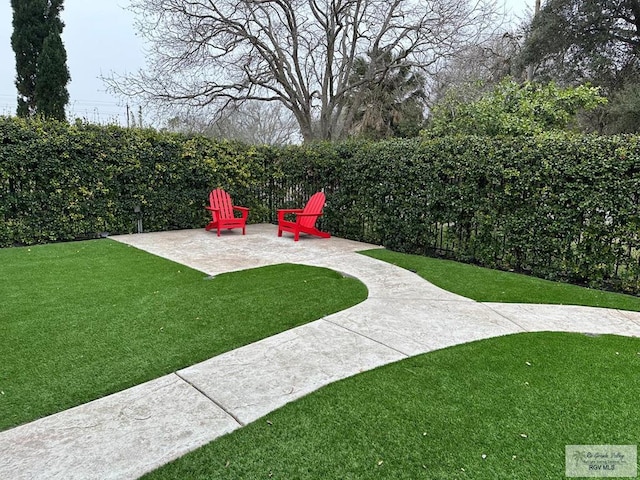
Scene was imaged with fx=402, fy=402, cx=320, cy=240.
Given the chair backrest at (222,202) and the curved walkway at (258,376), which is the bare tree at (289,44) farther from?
the curved walkway at (258,376)

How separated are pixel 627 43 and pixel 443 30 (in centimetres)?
548

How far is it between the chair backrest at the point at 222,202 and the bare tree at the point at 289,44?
20.7ft

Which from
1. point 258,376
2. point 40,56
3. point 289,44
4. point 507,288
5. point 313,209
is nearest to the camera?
point 258,376

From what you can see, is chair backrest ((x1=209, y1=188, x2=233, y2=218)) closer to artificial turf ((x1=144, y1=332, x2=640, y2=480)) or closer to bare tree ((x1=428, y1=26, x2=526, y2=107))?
artificial turf ((x1=144, y1=332, x2=640, y2=480))

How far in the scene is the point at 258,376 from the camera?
239 cm

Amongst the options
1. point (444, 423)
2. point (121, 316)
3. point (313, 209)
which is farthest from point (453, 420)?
point (313, 209)

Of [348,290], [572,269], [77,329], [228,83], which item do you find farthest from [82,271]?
[228,83]

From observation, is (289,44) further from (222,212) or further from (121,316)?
(121,316)

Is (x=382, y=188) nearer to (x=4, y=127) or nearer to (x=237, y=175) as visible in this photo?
(x=237, y=175)

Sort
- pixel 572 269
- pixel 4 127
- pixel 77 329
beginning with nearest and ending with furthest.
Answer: pixel 77 329 → pixel 572 269 → pixel 4 127

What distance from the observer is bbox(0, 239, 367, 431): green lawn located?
2.33 metres

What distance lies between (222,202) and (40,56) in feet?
25.0

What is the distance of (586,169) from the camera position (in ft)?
14.2

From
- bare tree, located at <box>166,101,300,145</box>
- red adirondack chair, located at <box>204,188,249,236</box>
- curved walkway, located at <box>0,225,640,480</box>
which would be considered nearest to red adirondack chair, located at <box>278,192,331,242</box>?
red adirondack chair, located at <box>204,188,249,236</box>
